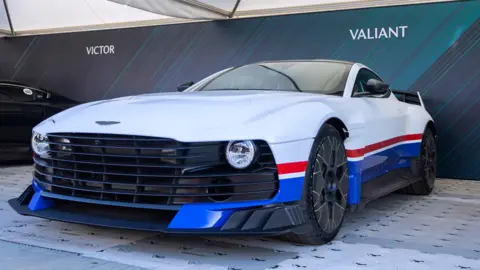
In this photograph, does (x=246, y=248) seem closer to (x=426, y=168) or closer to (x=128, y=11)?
(x=426, y=168)

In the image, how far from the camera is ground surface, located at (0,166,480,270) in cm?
257

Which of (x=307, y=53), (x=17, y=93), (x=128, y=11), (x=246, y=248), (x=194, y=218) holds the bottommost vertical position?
(x=246, y=248)

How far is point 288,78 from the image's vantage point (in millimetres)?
3775

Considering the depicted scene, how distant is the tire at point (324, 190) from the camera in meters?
2.75

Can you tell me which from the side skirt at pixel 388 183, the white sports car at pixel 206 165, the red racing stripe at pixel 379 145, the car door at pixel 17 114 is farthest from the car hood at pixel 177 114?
the car door at pixel 17 114

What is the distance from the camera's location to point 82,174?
2.79m

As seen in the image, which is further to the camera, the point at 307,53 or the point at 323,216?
the point at 307,53

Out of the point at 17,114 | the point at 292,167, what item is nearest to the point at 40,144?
the point at 292,167

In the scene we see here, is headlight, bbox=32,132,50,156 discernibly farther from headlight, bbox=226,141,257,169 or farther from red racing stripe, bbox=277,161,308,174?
red racing stripe, bbox=277,161,308,174

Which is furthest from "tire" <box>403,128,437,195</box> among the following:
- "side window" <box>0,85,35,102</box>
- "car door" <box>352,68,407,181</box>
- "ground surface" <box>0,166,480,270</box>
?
"side window" <box>0,85,35,102</box>

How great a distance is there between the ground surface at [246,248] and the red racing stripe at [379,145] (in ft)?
1.65

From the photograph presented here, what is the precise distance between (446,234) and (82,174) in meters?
2.24

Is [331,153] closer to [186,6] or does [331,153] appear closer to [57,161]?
[57,161]

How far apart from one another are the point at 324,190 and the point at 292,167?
1.19 feet
